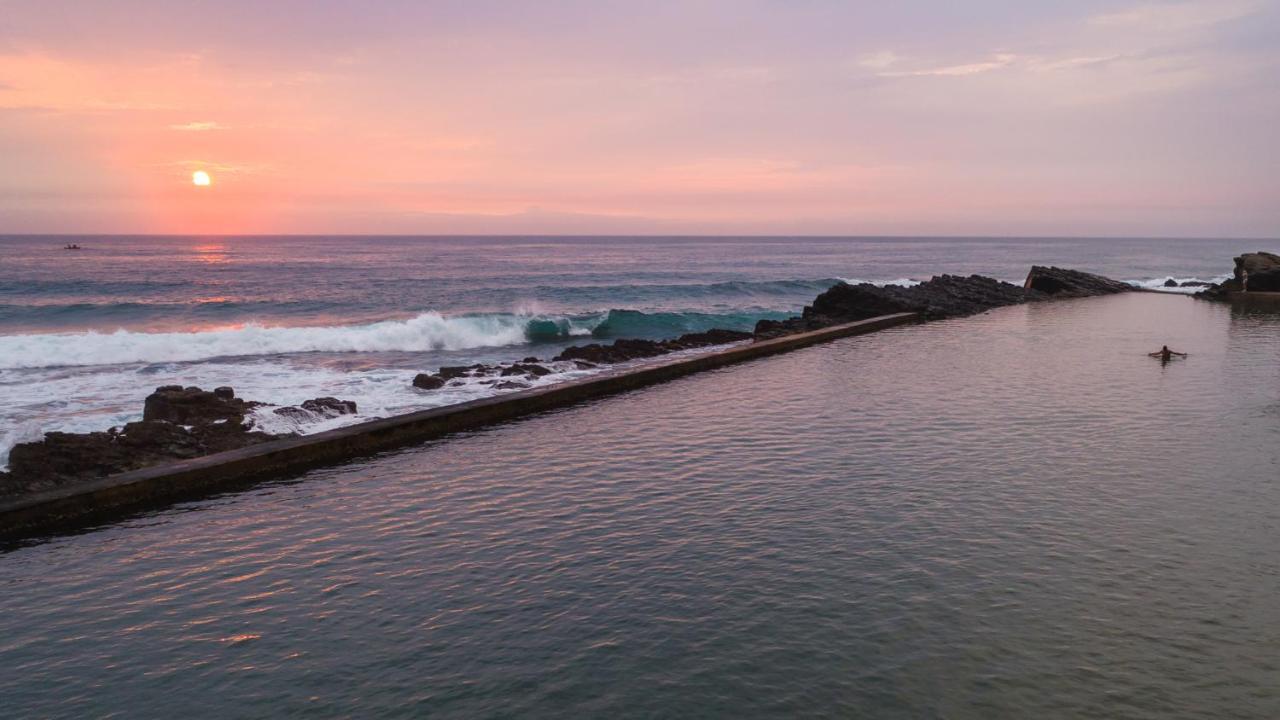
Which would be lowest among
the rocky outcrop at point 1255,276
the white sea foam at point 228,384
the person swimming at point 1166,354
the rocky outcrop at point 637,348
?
the white sea foam at point 228,384

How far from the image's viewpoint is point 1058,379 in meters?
15.9

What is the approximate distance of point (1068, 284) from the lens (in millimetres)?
44188

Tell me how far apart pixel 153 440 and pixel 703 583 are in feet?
31.9

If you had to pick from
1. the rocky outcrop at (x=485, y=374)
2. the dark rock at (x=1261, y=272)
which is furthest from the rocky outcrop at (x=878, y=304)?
the dark rock at (x=1261, y=272)

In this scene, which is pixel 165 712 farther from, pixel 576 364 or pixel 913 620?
pixel 576 364

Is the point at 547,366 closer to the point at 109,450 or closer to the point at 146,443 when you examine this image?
the point at 146,443

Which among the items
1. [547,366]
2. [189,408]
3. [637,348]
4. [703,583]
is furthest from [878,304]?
[703,583]

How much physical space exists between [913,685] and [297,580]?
5.17 m

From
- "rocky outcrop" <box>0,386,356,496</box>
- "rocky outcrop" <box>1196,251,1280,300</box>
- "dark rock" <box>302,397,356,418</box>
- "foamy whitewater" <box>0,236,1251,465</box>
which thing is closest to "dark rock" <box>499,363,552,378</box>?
"foamy whitewater" <box>0,236,1251,465</box>

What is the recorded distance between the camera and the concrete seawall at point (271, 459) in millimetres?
8562

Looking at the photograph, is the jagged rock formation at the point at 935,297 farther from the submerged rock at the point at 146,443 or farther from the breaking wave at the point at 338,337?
the submerged rock at the point at 146,443

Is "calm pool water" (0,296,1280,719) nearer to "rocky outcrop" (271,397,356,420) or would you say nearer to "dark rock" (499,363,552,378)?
"rocky outcrop" (271,397,356,420)

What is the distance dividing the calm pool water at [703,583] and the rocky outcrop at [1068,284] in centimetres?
3508

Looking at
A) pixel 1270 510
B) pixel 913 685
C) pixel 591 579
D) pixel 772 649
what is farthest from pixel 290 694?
pixel 1270 510
